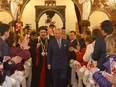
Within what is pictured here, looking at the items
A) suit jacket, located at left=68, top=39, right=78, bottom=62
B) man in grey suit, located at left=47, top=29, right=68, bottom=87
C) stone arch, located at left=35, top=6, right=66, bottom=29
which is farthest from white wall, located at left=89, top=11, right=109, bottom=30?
man in grey suit, located at left=47, top=29, right=68, bottom=87

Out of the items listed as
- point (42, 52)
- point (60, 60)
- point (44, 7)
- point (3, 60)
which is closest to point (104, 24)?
point (3, 60)

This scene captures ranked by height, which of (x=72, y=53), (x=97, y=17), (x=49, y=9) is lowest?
(x=72, y=53)

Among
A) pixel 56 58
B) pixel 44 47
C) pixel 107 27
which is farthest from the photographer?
pixel 44 47

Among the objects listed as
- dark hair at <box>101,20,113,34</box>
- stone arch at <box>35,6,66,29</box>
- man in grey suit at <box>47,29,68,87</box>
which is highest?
stone arch at <box>35,6,66,29</box>

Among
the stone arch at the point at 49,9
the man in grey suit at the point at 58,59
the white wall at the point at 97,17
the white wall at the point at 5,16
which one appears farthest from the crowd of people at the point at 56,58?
the stone arch at the point at 49,9

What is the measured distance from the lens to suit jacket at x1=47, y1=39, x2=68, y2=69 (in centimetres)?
786

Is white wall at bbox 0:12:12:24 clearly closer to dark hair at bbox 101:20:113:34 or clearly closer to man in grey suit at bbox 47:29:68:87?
man in grey suit at bbox 47:29:68:87

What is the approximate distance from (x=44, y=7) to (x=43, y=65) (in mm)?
9041

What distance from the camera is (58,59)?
7891 mm

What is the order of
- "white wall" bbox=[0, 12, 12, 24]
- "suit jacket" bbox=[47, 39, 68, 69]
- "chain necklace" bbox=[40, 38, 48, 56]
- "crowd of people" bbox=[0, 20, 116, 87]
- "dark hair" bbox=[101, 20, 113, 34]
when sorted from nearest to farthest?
1. "dark hair" bbox=[101, 20, 113, 34]
2. "crowd of people" bbox=[0, 20, 116, 87]
3. "suit jacket" bbox=[47, 39, 68, 69]
4. "chain necklace" bbox=[40, 38, 48, 56]
5. "white wall" bbox=[0, 12, 12, 24]

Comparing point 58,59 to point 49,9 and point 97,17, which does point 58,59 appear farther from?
point 49,9

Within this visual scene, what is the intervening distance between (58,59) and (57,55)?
0.10m

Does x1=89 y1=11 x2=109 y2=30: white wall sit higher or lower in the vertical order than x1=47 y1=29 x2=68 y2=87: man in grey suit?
higher

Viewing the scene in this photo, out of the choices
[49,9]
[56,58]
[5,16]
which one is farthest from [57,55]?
[49,9]
